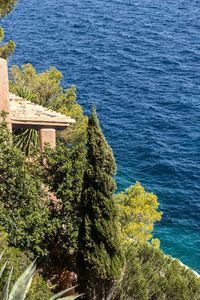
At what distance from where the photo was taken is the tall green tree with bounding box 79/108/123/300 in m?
12.9

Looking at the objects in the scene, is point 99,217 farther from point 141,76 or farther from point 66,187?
point 141,76

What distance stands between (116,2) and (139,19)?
10.0m

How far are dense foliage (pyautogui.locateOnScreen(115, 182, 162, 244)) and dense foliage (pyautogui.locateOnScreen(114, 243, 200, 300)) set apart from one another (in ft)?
13.7

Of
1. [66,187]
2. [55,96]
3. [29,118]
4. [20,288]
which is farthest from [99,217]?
[55,96]

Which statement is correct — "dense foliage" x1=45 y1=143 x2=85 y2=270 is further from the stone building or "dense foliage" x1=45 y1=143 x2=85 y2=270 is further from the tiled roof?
the tiled roof

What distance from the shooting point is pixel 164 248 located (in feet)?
102

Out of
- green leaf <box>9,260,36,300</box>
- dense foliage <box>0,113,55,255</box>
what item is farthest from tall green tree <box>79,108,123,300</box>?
green leaf <box>9,260,36,300</box>

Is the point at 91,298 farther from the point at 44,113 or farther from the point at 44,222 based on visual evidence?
the point at 44,113

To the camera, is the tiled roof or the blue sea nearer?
the tiled roof

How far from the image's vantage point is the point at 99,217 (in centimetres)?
1311

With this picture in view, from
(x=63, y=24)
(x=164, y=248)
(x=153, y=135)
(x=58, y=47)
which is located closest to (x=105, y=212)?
(x=164, y=248)

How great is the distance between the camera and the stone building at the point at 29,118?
15757 mm

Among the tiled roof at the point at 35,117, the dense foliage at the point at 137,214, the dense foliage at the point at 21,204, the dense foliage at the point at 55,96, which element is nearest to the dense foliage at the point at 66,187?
the dense foliage at the point at 21,204

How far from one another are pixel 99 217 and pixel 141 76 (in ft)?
143
